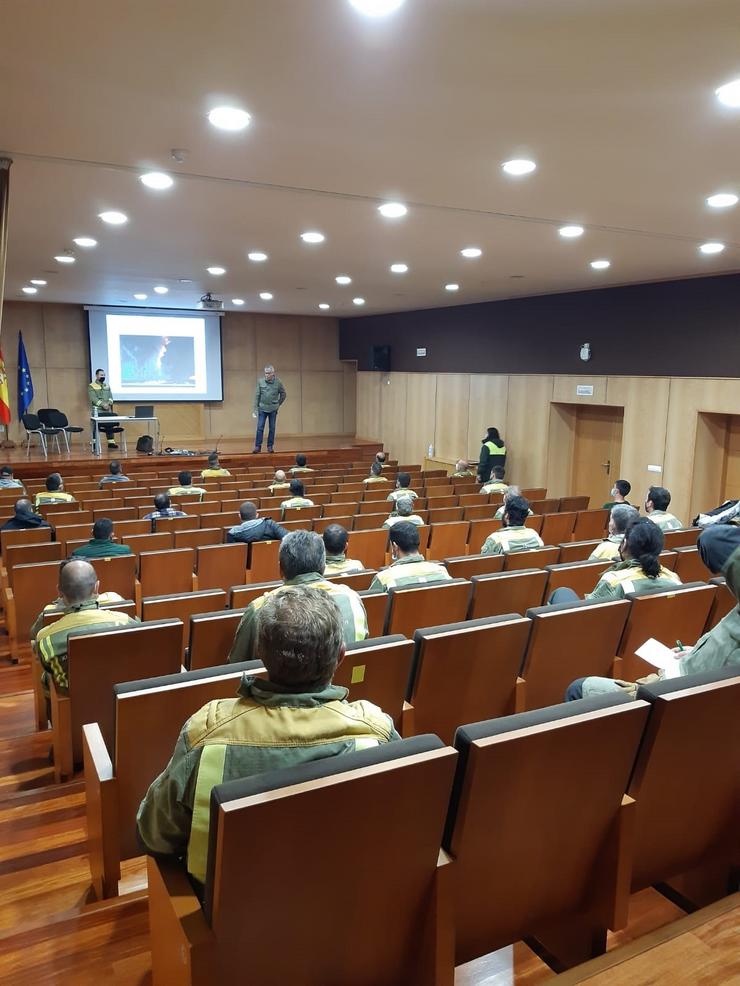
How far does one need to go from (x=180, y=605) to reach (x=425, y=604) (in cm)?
136

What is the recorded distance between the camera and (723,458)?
868cm

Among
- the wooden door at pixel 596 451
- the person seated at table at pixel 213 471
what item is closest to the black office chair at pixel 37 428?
the person seated at table at pixel 213 471

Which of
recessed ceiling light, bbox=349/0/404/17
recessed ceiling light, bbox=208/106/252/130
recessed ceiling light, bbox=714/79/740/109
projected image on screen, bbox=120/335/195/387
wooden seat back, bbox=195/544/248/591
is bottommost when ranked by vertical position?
wooden seat back, bbox=195/544/248/591

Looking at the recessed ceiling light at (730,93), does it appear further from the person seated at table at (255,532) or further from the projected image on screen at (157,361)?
the projected image on screen at (157,361)

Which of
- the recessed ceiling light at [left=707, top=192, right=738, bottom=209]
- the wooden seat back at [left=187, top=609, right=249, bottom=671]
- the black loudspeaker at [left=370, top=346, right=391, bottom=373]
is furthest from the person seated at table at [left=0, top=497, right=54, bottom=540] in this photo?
the black loudspeaker at [left=370, top=346, right=391, bottom=373]

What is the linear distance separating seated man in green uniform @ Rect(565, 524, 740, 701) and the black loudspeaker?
13368 millimetres

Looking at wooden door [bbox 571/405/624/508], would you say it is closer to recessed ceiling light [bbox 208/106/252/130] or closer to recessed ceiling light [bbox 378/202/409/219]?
recessed ceiling light [bbox 378/202/409/219]

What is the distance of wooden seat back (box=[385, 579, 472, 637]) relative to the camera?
3471mm

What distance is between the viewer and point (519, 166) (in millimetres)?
4324

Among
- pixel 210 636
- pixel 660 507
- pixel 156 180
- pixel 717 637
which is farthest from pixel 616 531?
pixel 156 180

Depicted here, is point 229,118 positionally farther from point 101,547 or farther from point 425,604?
point 101,547

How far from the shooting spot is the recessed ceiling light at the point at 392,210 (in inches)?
215

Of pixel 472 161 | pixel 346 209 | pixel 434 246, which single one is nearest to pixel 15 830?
pixel 472 161

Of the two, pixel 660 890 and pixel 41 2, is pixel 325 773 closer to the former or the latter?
pixel 660 890
